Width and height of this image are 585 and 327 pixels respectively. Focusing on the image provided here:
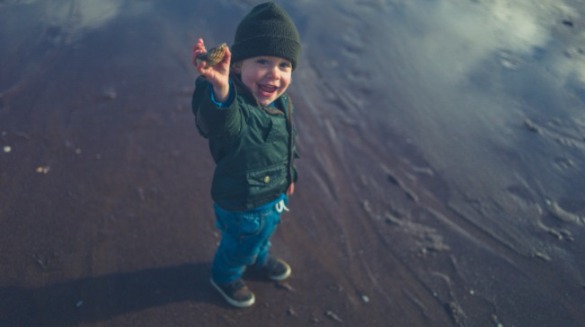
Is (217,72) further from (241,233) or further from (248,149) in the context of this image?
(241,233)

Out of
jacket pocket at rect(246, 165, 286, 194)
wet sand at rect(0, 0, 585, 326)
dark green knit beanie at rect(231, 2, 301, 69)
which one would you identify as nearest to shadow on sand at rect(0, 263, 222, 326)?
wet sand at rect(0, 0, 585, 326)

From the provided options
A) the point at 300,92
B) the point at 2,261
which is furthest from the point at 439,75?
the point at 2,261

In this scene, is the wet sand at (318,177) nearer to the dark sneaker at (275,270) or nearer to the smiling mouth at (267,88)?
the dark sneaker at (275,270)

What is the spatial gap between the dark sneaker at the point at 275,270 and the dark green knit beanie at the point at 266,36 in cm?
150

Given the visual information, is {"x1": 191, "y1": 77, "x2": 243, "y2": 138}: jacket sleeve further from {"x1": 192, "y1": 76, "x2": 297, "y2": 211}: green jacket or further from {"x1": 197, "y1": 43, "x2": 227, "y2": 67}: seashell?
{"x1": 197, "y1": 43, "x2": 227, "y2": 67}: seashell

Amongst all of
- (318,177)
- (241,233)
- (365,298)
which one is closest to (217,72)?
(241,233)

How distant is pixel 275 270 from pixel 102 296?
113 cm

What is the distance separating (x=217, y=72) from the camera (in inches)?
71.2

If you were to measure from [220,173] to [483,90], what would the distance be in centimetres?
405

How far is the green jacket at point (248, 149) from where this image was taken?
79.4 inches

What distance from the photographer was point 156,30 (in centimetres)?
543

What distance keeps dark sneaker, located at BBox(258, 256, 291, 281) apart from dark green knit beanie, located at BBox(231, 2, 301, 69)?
1.50 metres

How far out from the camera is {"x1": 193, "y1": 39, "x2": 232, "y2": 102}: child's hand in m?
1.75

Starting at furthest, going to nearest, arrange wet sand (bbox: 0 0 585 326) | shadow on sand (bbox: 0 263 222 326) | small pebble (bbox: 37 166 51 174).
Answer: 1. small pebble (bbox: 37 166 51 174)
2. wet sand (bbox: 0 0 585 326)
3. shadow on sand (bbox: 0 263 222 326)
